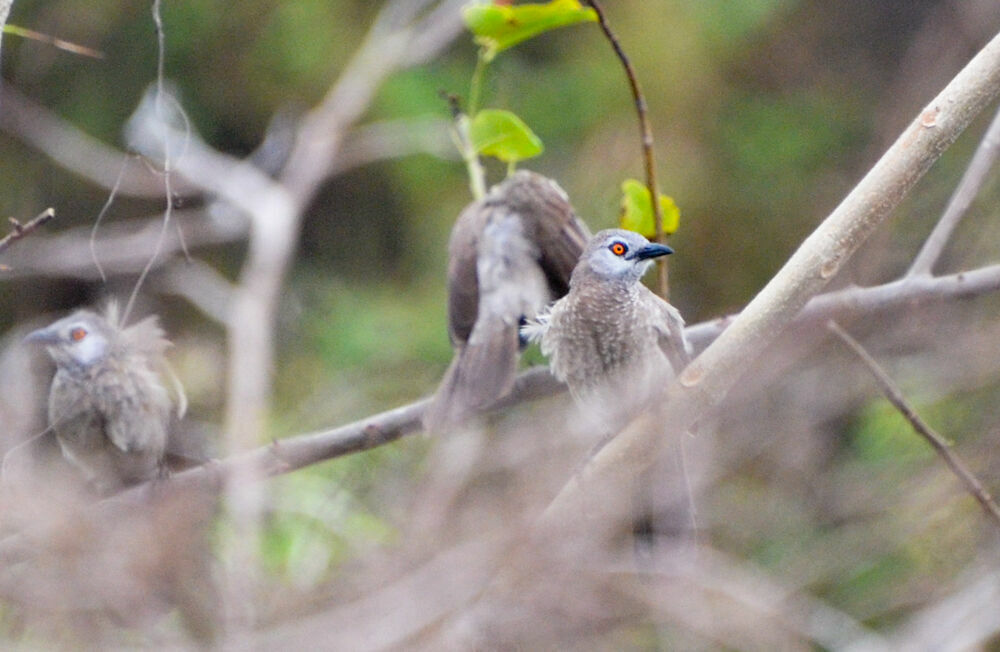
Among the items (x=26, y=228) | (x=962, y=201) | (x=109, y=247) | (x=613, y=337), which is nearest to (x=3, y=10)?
(x=26, y=228)

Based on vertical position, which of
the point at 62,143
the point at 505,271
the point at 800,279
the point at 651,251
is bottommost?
the point at 800,279

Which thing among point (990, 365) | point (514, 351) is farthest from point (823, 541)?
point (514, 351)

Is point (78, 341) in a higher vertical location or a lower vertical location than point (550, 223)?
lower

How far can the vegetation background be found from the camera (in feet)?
17.1

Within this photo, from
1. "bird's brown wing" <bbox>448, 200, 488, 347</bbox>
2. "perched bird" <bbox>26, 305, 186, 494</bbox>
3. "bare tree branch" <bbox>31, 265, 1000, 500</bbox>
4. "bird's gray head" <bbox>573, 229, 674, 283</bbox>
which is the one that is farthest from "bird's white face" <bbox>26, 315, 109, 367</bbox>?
"bird's gray head" <bbox>573, 229, 674, 283</bbox>

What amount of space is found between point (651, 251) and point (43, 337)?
2.19 meters

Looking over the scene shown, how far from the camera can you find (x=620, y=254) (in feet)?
9.02

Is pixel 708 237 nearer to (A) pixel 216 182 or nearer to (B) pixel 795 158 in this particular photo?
(B) pixel 795 158

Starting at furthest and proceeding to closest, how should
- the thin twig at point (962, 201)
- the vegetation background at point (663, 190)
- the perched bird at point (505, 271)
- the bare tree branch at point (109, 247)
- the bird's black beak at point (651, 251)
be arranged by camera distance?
the bare tree branch at point (109, 247) < the vegetation background at point (663, 190) < the perched bird at point (505, 271) < the thin twig at point (962, 201) < the bird's black beak at point (651, 251)

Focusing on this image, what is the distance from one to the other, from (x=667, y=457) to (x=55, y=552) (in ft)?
4.67

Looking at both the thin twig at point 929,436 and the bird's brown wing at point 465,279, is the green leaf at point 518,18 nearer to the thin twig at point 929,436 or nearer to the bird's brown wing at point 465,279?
the thin twig at point 929,436

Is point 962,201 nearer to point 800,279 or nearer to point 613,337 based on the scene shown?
point 613,337

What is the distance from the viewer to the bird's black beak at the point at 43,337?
3.78m

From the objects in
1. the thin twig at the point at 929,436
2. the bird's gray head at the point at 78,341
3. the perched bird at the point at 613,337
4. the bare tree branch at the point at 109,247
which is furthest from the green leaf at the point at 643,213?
the bare tree branch at the point at 109,247
